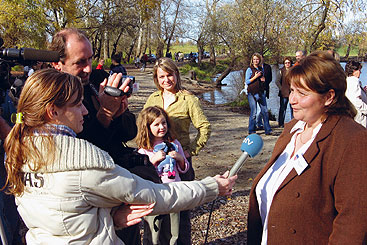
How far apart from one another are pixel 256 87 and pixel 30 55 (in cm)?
735

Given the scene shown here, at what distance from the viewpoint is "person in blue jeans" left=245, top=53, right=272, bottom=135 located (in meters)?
8.94

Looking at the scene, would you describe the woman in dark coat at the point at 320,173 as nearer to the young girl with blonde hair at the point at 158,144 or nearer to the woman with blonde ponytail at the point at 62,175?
the woman with blonde ponytail at the point at 62,175

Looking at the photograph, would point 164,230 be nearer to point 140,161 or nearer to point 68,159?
point 140,161

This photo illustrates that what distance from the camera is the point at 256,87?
29.4 feet

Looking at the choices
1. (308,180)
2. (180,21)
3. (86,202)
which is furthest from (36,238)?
(180,21)

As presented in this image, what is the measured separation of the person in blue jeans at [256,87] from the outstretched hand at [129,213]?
7.50 m

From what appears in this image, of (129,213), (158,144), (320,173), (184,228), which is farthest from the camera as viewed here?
(184,228)

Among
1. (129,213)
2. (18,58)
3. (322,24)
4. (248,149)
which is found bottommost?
(129,213)

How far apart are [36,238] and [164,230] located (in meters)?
1.82

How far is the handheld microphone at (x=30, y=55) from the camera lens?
2.13 m

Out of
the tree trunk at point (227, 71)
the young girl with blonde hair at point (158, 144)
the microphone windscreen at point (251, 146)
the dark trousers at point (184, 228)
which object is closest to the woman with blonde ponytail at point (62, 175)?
the microphone windscreen at point (251, 146)

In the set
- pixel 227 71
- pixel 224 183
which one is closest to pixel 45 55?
pixel 224 183

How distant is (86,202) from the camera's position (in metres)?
1.62

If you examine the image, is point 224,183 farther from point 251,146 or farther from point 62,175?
point 62,175
